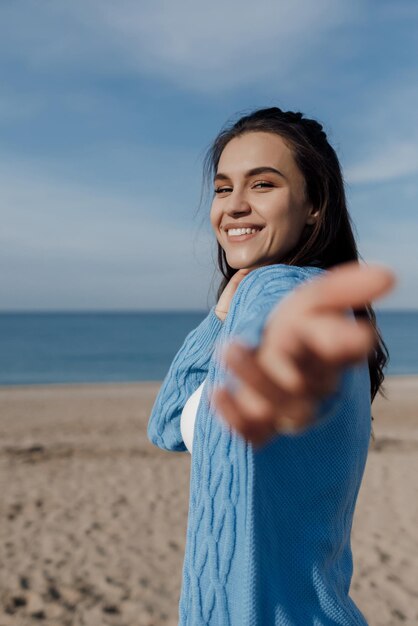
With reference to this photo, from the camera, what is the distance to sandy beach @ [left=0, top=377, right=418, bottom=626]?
16.4 ft

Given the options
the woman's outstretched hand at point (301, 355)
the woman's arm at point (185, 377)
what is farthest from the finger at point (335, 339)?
the woman's arm at point (185, 377)

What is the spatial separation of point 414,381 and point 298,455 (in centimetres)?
2491

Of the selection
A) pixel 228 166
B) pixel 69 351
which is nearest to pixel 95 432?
pixel 228 166

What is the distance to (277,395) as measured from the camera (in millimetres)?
743

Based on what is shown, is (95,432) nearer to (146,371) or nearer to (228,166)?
(228,166)

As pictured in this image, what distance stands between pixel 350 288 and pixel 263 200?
1.11 metres

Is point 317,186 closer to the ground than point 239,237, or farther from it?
farther from it

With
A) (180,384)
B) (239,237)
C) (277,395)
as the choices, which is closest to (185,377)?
(180,384)

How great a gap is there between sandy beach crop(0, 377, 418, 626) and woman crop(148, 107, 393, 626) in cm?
363

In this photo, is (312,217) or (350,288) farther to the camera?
(312,217)

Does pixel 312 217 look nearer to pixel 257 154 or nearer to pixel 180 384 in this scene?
pixel 257 154

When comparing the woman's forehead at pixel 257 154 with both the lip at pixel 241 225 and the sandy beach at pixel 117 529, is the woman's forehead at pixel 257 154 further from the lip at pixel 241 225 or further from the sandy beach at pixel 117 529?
the sandy beach at pixel 117 529

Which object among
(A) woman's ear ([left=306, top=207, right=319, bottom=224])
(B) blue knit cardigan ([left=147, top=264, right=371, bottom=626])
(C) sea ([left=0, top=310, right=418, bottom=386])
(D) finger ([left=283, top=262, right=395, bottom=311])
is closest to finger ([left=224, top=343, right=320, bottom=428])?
(D) finger ([left=283, top=262, right=395, bottom=311])

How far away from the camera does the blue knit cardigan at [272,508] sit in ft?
4.27
